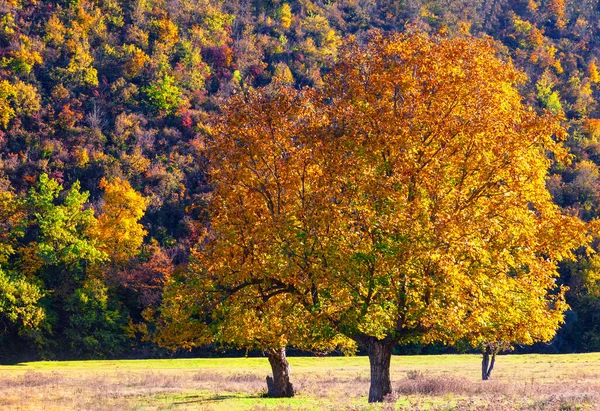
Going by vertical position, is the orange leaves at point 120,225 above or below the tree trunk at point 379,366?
below

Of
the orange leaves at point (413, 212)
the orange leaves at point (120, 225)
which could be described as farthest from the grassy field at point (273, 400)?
the orange leaves at point (120, 225)

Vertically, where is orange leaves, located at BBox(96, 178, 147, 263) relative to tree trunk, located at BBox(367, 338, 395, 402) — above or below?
below

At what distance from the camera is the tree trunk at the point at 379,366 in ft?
93.0

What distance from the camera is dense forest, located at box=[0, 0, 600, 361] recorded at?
9000 cm

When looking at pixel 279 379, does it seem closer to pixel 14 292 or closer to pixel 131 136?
pixel 14 292

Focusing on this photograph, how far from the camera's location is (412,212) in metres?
24.8

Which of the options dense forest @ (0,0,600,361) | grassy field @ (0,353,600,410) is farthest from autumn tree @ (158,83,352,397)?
grassy field @ (0,353,600,410)

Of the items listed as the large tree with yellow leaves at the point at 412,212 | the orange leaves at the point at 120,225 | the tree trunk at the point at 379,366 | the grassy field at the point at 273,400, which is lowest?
the orange leaves at the point at 120,225

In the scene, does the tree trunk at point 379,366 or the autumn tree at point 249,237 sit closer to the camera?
the tree trunk at point 379,366

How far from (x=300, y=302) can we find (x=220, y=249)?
14.2 feet

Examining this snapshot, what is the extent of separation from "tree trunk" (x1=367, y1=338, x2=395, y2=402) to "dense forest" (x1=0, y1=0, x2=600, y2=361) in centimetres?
995

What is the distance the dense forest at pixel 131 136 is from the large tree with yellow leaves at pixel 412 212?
10.9 feet

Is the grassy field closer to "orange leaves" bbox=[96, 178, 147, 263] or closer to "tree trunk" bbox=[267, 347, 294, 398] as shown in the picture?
"tree trunk" bbox=[267, 347, 294, 398]

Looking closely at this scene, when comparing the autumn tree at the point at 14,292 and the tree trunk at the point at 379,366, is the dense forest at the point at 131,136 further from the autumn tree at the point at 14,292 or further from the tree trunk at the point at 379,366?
the tree trunk at the point at 379,366
